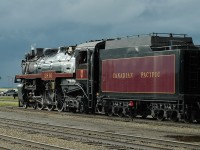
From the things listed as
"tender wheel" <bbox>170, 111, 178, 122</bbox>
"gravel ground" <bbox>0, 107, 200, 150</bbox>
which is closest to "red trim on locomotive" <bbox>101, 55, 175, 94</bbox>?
"tender wheel" <bbox>170, 111, 178, 122</bbox>

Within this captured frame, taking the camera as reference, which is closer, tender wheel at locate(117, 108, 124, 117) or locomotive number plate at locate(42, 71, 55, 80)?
tender wheel at locate(117, 108, 124, 117)

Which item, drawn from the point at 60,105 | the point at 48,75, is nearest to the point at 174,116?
the point at 60,105

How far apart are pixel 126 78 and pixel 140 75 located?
1.09 m

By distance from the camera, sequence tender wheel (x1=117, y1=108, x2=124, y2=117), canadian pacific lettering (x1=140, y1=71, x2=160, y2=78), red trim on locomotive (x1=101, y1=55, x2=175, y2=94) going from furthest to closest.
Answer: tender wheel (x1=117, y1=108, x2=124, y2=117)
canadian pacific lettering (x1=140, y1=71, x2=160, y2=78)
red trim on locomotive (x1=101, y1=55, x2=175, y2=94)

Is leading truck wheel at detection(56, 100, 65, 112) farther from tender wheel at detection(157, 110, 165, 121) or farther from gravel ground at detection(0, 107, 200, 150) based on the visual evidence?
tender wheel at detection(157, 110, 165, 121)

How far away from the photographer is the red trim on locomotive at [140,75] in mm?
20219

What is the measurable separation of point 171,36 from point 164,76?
10.00 ft

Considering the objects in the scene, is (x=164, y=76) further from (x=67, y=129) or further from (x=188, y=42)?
(x=67, y=129)

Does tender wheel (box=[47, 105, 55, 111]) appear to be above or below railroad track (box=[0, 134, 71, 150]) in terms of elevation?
above

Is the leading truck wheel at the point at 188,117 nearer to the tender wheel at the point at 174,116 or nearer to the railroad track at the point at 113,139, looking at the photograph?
the tender wheel at the point at 174,116

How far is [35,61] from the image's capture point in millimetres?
31938

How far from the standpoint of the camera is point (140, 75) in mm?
21797

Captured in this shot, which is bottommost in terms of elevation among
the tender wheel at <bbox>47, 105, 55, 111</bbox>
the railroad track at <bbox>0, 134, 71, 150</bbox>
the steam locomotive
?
the railroad track at <bbox>0, 134, 71, 150</bbox>

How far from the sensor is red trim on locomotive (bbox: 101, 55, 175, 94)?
2022cm
